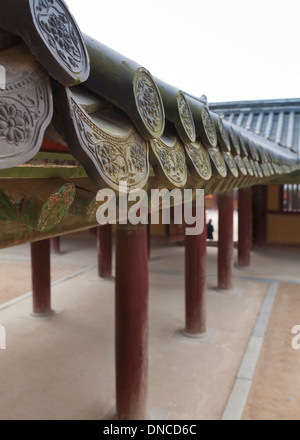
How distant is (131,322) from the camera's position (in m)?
3.62

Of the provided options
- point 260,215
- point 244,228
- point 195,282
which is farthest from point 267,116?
point 195,282

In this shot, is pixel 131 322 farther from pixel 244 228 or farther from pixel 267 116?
pixel 267 116

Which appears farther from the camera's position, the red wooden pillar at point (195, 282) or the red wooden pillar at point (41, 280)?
the red wooden pillar at point (41, 280)

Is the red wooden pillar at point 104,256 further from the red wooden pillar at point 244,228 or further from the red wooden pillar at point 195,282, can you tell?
the red wooden pillar at point 195,282

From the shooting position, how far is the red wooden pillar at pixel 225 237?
26.3 ft

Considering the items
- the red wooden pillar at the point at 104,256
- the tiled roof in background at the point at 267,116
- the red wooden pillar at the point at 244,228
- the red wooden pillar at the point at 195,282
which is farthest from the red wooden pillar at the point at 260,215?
the red wooden pillar at the point at 195,282

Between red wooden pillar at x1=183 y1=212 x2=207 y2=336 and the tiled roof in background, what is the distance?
6891 mm

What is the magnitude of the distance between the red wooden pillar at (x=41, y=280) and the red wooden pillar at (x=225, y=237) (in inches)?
136

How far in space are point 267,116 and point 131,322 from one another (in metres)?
11.4

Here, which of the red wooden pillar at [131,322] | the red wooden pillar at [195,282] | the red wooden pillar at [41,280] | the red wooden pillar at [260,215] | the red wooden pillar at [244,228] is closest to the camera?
the red wooden pillar at [131,322]

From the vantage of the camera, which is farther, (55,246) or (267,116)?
(267,116)

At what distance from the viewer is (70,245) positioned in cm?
1402
